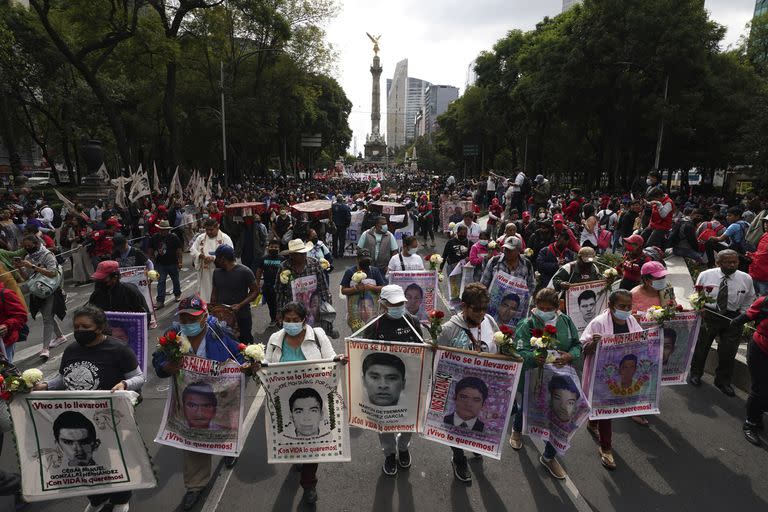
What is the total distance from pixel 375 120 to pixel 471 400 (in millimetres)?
130886

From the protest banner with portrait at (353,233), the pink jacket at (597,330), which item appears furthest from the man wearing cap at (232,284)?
the protest banner with portrait at (353,233)

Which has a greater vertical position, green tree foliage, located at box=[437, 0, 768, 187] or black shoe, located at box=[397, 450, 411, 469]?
green tree foliage, located at box=[437, 0, 768, 187]

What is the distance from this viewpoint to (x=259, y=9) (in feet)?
89.1

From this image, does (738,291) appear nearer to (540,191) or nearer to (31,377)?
(31,377)

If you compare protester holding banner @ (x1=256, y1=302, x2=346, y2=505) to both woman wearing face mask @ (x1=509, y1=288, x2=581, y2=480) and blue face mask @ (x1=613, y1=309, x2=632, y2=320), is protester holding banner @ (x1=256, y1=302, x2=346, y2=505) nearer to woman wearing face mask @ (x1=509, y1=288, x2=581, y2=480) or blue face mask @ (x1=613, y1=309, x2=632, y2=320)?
woman wearing face mask @ (x1=509, y1=288, x2=581, y2=480)

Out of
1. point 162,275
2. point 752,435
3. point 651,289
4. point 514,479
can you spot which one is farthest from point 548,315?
point 162,275

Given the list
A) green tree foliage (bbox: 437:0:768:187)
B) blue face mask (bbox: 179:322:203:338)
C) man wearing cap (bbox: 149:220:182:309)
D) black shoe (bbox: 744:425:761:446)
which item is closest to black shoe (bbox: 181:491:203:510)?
blue face mask (bbox: 179:322:203:338)

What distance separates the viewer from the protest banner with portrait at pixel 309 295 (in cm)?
647

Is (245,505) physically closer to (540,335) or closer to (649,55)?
(540,335)

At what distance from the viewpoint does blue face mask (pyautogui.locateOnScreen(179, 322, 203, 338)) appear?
173 inches

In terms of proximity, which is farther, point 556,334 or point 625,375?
point 625,375

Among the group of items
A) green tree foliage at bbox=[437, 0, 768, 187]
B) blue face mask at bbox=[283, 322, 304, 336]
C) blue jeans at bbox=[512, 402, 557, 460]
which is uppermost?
green tree foliage at bbox=[437, 0, 768, 187]

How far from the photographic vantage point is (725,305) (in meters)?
6.29

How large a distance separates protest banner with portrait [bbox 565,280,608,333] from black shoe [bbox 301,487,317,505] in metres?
4.03
